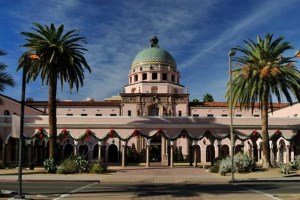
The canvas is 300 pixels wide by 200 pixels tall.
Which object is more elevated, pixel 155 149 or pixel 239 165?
pixel 155 149

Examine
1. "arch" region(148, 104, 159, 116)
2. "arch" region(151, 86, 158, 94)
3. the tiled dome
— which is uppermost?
the tiled dome

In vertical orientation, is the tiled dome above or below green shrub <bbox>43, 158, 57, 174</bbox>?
above

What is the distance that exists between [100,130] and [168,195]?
3219 centimetres

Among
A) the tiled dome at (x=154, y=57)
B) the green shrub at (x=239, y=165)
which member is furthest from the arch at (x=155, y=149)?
the green shrub at (x=239, y=165)

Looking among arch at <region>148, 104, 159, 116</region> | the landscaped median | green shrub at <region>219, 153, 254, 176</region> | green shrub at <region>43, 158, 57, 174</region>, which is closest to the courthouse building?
arch at <region>148, 104, 159, 116</region>

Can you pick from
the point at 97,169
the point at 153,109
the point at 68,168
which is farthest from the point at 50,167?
the point at 153,109

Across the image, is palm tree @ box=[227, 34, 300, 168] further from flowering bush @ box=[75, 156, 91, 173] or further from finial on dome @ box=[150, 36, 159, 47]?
finial on dome @ box=[150, 36, 159, 47]

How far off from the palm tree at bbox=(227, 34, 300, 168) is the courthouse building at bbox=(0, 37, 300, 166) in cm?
761

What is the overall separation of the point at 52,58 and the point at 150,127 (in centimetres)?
1651

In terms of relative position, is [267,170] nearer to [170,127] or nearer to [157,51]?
[170,127]

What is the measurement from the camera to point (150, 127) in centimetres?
5275

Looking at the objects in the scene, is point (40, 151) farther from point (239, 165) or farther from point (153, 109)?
point (153, 109)

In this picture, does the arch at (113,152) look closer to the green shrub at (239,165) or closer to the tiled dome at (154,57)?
the tiled dome at (154,57)

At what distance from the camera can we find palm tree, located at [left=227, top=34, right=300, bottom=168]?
4116 centimetres
